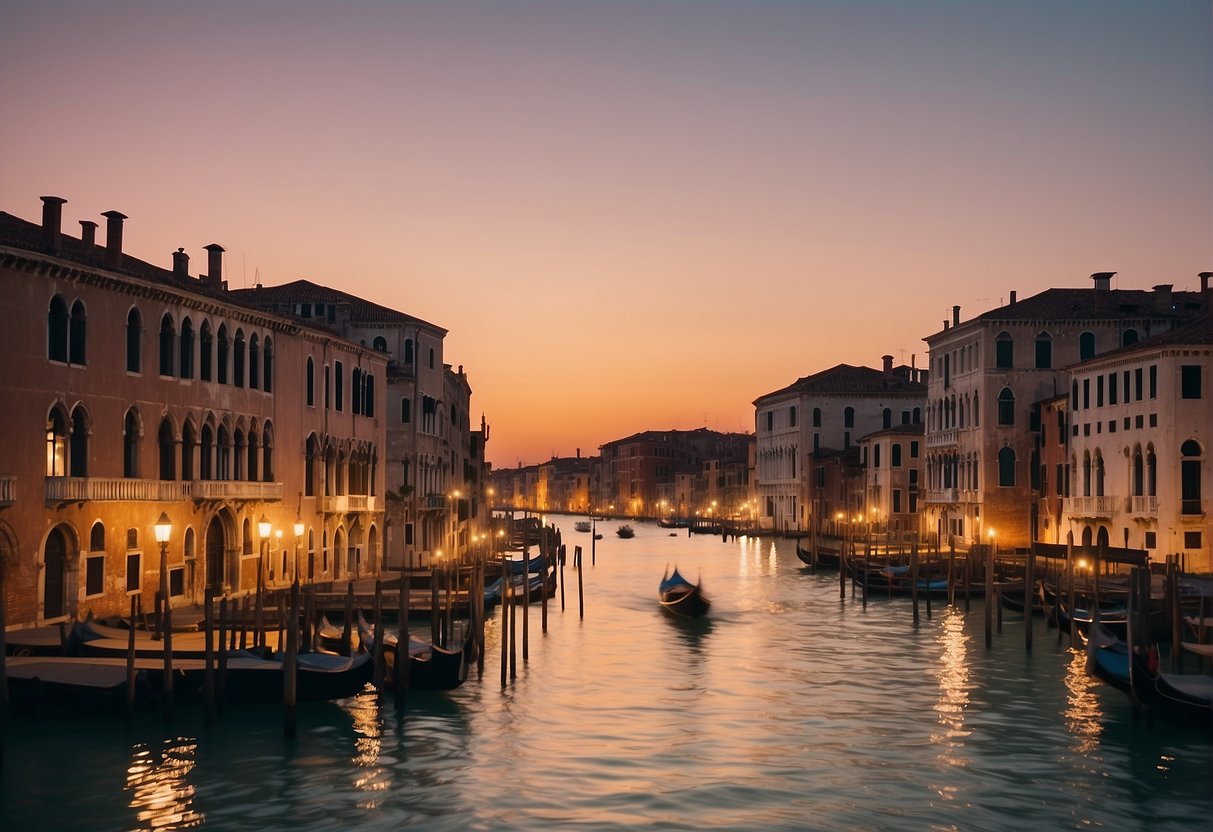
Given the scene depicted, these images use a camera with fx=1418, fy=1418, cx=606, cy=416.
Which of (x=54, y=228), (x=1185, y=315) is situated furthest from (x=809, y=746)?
(x=1185, y=315)

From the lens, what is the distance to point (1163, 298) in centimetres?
4056

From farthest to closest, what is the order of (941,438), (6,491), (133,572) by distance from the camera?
1. (941,438)
2. (133,572)
3. (6,491)

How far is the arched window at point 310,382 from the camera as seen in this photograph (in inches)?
1179

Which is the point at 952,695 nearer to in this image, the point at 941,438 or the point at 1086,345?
the point at 1086,345

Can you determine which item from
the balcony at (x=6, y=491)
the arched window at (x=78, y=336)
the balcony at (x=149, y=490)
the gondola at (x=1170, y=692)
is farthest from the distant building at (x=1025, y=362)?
the balcony at (x=6, y=491)

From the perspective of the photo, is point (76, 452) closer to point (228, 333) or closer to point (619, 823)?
point (228, 333)

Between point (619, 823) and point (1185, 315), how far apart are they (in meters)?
33.0

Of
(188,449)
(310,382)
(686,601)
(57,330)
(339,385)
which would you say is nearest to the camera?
(57,330)

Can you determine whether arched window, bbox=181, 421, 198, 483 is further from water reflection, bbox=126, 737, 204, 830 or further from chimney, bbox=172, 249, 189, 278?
water reflection, bbox=126, 737, 204, 830

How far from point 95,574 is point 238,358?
6.60m

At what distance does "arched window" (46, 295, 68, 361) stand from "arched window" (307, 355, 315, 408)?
31.2ft

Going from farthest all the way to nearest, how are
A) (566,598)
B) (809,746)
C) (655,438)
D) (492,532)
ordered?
(655,438) → (492,532) → (566,598) → (809,746)

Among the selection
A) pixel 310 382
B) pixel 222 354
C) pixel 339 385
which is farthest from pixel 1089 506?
pixel 222 354

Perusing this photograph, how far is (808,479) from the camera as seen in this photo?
222ft
